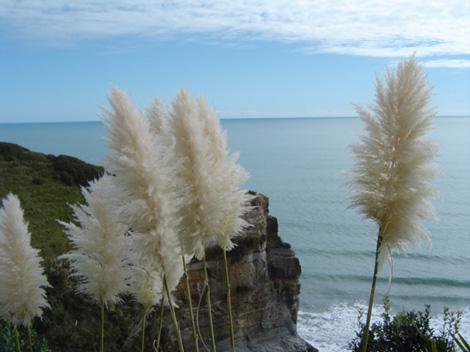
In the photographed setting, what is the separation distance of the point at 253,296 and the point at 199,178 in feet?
18.9

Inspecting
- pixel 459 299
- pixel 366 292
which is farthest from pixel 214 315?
pixel 459 299

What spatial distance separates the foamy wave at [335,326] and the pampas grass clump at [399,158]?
745cm

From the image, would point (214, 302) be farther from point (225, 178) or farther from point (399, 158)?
point (225, 178)

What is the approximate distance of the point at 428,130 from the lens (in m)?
2.87

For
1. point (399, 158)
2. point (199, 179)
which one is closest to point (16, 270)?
point (199, 179)

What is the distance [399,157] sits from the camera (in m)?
2.81

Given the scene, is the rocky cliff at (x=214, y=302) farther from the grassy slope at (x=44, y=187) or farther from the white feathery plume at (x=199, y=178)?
the white feathery plume at (x=199, y=178)

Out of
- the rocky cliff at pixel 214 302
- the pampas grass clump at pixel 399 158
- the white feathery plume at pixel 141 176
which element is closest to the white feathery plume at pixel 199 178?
the white feathery plume at pixel 141 176

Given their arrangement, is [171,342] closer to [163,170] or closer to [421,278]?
[163,170]

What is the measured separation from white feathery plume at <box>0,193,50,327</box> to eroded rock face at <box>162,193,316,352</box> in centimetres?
402

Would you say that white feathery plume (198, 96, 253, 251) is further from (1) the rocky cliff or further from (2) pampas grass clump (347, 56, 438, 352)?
(1) the rocky cliff

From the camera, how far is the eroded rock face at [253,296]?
282 inches

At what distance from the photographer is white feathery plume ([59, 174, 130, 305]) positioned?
2697mm

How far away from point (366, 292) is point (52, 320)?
35.5 feet
